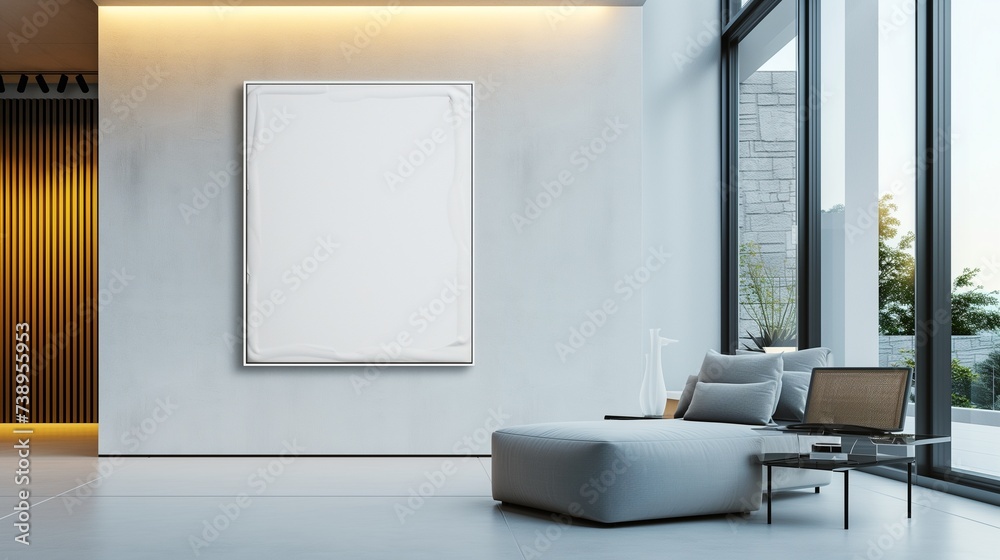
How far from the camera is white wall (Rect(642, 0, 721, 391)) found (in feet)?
24.6

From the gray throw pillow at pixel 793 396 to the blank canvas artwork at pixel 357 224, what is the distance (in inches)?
86.4

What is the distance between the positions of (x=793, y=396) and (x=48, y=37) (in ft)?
19.8

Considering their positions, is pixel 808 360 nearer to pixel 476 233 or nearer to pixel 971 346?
pixel 971 346

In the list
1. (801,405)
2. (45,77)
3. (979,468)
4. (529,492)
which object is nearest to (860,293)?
(801,405)

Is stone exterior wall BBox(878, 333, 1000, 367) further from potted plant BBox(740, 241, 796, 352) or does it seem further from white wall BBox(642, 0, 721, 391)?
white wall BBox(642, 0, 721, 391)

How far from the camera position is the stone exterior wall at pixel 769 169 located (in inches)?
257

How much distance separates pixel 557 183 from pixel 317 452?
2392 millimetres

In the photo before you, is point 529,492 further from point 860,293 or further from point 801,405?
point 860,293

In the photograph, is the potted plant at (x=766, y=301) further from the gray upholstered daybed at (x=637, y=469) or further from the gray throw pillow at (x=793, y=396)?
the gray upholstered daybed at (x=637, y=469)

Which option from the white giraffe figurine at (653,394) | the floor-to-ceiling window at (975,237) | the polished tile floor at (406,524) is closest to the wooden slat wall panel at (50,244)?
the polished tile floor at (406,524)

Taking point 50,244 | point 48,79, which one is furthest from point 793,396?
point 48,79

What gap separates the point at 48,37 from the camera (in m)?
7.39

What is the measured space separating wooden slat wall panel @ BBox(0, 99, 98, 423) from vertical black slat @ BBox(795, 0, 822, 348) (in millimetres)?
6391

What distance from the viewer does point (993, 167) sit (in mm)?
4418
